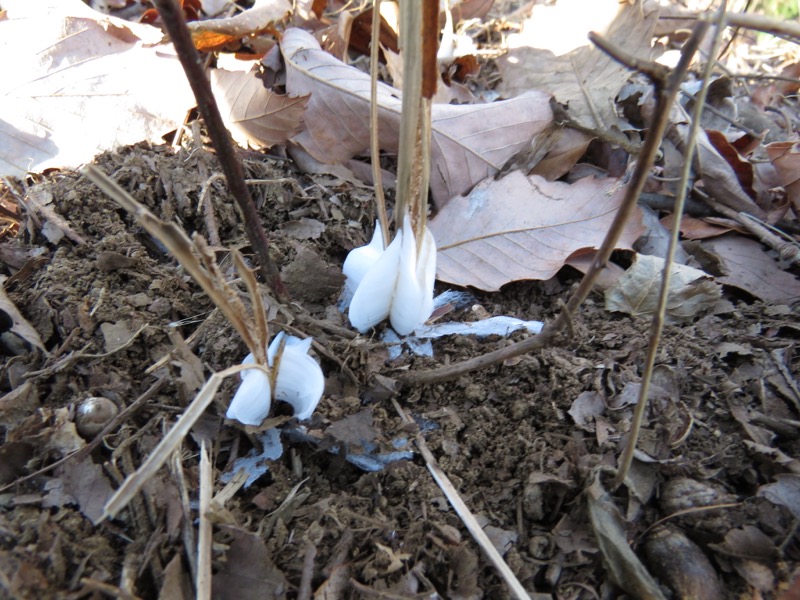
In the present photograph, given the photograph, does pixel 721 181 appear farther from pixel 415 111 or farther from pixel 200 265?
pixel 200 265

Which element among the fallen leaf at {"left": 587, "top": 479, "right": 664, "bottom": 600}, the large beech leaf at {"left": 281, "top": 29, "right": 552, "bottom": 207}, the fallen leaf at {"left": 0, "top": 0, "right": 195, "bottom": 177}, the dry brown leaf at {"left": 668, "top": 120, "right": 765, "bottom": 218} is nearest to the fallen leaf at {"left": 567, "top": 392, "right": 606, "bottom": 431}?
the fallen leaf at {"left": 587, "top": 479, "right": 664, "bottom": 600}

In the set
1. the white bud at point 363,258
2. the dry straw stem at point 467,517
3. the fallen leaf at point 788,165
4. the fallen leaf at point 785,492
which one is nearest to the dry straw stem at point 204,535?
the dry straw stem at point 467,517

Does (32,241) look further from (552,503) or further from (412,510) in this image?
(552,503)

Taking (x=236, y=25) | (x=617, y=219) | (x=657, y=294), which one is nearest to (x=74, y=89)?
(x=236, y=25)

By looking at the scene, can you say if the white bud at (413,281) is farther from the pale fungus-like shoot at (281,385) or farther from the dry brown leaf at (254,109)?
the dry brown leaf at (254,109)

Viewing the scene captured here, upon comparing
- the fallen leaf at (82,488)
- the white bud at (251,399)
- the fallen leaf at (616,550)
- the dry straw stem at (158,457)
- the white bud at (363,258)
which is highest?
the dry straw stem at (158,457)

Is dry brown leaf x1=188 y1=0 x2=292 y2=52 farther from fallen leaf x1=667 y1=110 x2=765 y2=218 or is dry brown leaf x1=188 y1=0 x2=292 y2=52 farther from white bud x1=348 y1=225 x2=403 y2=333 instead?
fallen leaf x1=667 y1=110 x2=765 y2=218
